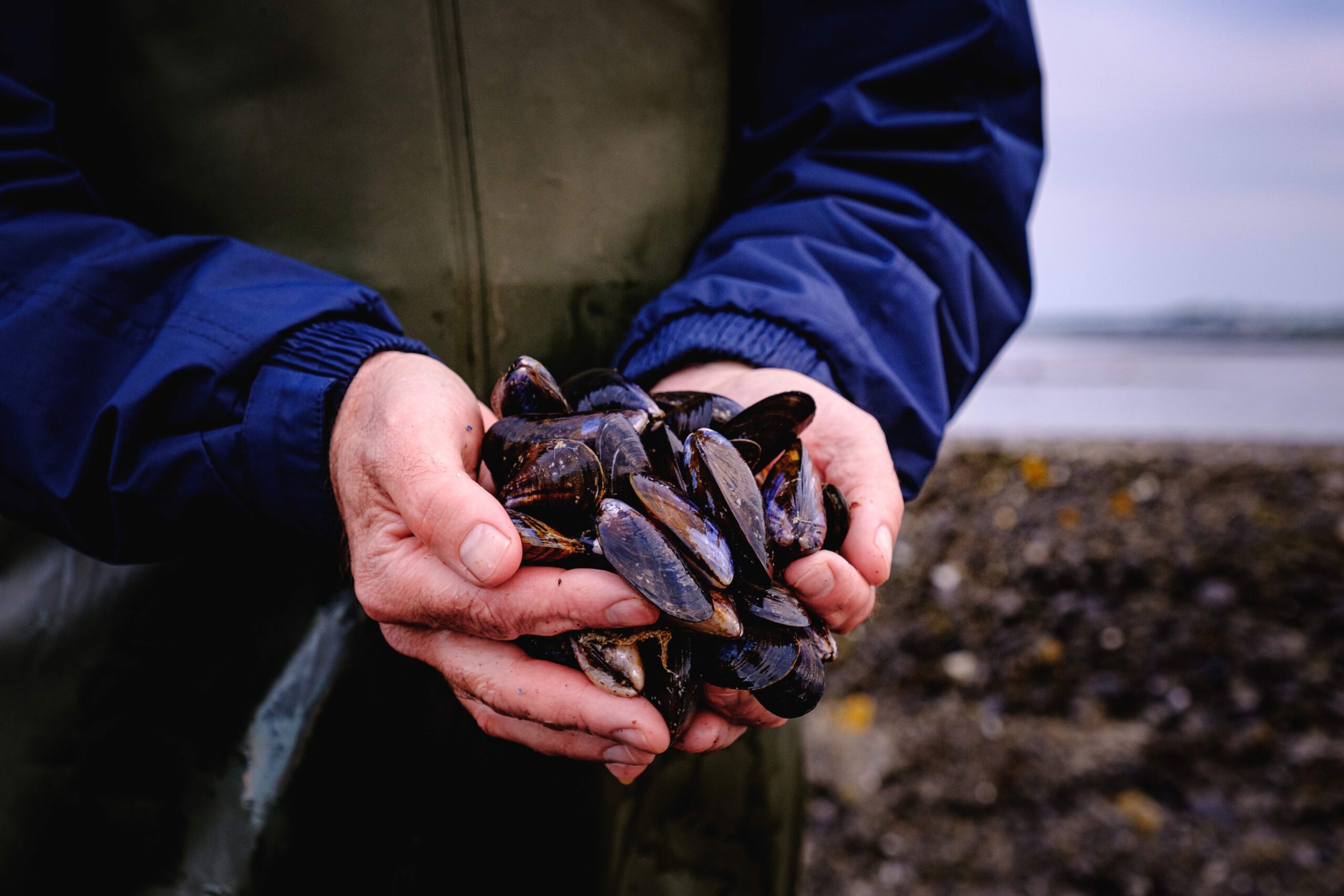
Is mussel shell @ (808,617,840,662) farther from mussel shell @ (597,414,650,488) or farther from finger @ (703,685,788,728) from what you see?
mussel shell @ (597,414,650,488)

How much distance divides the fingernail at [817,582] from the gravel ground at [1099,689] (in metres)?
1.88

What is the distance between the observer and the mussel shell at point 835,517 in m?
1.27

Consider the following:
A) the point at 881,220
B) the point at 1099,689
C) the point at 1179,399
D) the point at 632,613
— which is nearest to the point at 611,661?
the point at 632,613

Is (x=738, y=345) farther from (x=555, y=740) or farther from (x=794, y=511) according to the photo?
(x=555, y=740)

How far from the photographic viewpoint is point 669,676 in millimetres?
1102

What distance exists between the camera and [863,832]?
9.23 ft

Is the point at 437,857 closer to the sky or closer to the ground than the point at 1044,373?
closer to the sky

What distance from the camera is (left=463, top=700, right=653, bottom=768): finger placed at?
107 cm

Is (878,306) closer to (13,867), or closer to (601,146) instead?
(601,146)

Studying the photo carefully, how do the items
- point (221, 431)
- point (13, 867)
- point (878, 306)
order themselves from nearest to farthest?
1. point (221, 431)
2. point (13, 867)
3. point (878, 306)

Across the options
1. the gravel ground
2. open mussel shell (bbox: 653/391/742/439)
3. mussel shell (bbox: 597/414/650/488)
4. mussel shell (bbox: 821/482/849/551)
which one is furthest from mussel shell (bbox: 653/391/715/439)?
the gravel ground

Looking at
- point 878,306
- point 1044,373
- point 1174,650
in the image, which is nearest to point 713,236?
point 878,306

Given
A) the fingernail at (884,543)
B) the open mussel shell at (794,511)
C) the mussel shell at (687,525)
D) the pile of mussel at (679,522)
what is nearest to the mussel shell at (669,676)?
the pile of mussel at (679,522)

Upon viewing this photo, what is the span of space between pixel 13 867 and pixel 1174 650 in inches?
121
